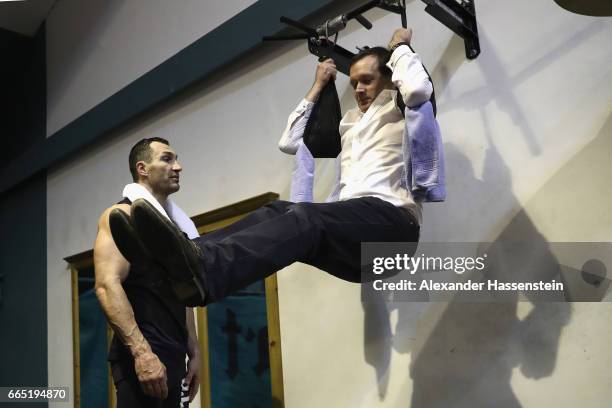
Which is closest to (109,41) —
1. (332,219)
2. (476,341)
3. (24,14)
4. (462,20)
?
(24,14)

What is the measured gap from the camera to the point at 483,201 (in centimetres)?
258

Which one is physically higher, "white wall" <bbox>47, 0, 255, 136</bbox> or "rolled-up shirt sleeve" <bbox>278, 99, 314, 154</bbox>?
"white wall" <bbox>47, 0, 255, 136</bbox>

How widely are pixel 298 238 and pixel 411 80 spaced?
61cm

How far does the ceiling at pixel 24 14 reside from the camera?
5711 millimetres

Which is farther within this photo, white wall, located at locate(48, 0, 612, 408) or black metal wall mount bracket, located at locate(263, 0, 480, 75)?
black metal wall mount bracket, located at locate(263, 0, 480, 75)

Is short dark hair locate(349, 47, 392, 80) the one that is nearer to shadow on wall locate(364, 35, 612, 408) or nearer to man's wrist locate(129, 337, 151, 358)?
shadow on wall locate(364, 35, 612, 408)

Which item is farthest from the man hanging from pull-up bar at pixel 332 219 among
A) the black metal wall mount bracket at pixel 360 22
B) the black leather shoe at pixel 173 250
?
the black metal wall mount bracket at pixel 360 22

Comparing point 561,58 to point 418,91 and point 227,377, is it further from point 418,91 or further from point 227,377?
point 227,377

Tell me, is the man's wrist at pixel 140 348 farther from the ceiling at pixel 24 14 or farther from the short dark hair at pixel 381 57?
the ceiling at pixel 24 14

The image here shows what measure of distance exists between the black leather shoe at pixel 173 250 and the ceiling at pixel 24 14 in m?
4.74

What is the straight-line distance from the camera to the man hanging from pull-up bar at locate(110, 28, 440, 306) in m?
1.71

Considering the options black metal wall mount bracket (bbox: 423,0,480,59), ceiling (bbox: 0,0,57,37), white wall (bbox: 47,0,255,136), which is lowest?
black metal wall mount bracket (bbox: 423,0,480,59)

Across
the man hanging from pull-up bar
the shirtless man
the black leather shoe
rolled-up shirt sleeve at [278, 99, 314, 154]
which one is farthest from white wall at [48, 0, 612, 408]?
the black leather shoe

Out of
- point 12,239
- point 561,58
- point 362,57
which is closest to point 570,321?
point 561,58
